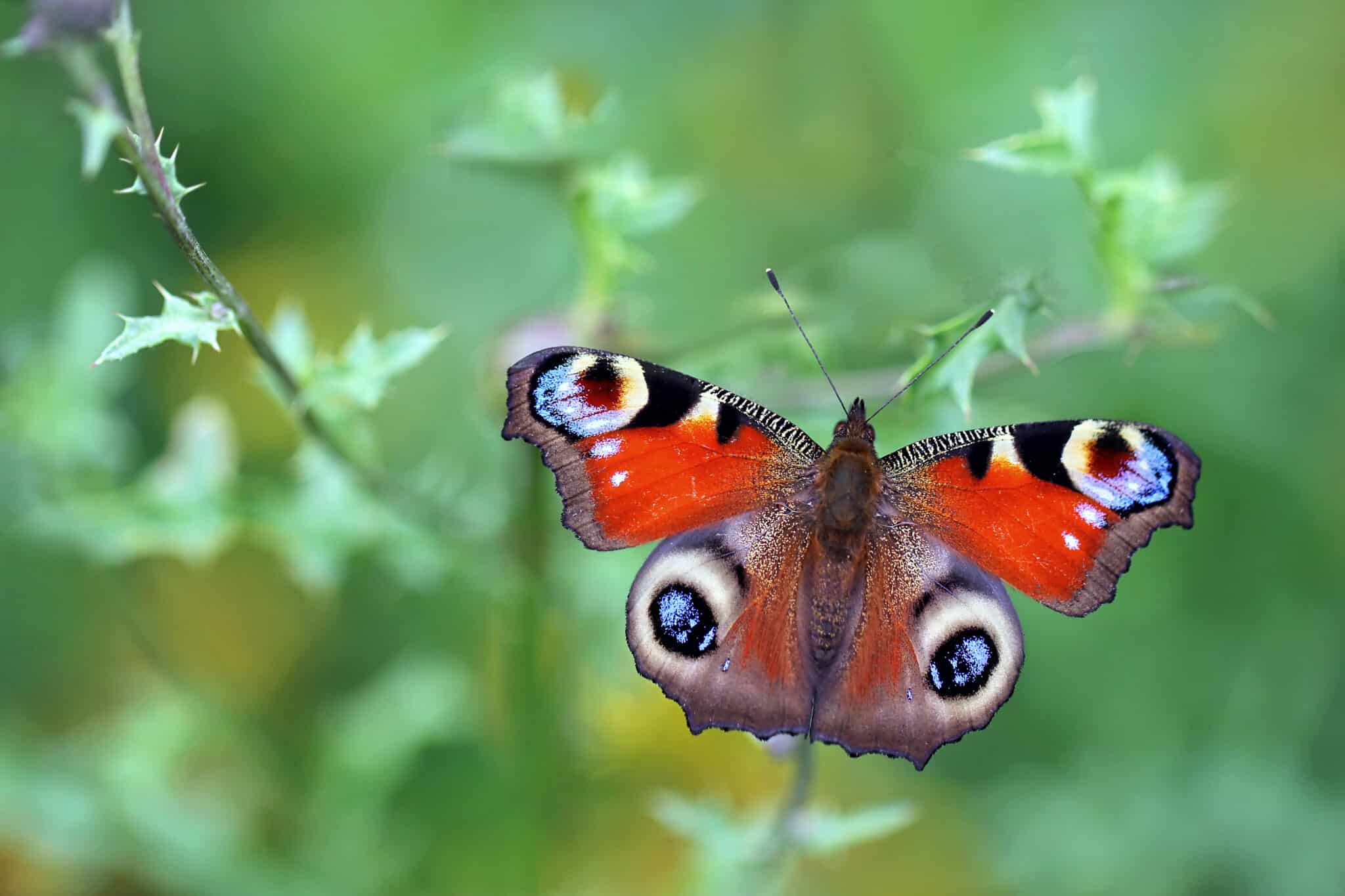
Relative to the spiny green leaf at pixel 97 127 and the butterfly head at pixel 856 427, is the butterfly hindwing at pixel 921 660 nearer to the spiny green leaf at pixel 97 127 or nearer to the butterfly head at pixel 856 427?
the butterfly head at pixel 856 427

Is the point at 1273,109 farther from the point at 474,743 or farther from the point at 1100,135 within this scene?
the point at 474,743

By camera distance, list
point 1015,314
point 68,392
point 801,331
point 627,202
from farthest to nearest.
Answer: point 68,392 < point 627,202 < point 801,331 < point 1015,314

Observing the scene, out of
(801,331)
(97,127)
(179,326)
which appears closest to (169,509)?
(179,326)

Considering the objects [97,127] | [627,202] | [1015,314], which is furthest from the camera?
[627,202]

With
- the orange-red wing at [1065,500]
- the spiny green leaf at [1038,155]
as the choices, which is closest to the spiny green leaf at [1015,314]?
the orange-red wing at [1065,500]

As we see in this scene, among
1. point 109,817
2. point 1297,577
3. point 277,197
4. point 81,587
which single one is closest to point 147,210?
point 277,197

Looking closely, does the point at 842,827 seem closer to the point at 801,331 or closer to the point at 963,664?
the point at 963,664

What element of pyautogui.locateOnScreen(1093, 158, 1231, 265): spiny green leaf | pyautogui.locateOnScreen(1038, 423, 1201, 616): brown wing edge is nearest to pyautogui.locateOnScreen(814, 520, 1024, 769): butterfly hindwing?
pyautogui.locateOnScreen(1038, 423, 1201, 616): brown wing edge
